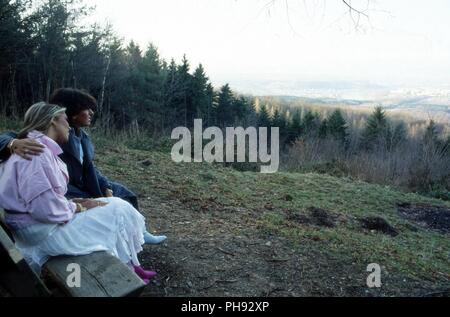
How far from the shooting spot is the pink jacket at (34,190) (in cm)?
207

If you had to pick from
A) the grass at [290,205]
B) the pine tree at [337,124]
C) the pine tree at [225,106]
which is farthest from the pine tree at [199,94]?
the grass at [290,205]

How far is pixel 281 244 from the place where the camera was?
3705mm

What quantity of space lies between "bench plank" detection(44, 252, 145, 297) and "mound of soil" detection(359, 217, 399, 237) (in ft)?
13.3

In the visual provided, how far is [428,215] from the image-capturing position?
6750 millimetres

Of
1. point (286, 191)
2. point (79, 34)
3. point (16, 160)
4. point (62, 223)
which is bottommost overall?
point (286, 191)

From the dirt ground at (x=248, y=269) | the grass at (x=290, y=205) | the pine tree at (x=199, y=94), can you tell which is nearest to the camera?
the dirt ground at (x=248, y=269)

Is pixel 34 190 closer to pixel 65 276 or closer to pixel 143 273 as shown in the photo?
pixel 65 276

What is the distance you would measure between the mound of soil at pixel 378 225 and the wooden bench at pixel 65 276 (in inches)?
160

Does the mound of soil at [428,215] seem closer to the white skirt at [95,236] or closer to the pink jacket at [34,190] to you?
the white skirt at [95,236]

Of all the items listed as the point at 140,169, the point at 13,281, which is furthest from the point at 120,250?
the point at 140,169

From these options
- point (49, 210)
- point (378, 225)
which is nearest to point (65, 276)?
point (49, 210)

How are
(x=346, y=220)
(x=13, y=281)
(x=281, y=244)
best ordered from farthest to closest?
(x=346, y=220), (x=281, y=244), (x=13, y=281)
